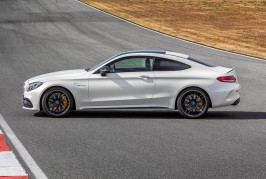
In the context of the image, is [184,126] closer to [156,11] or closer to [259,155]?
[259,155]

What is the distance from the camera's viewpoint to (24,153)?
10.7 meters

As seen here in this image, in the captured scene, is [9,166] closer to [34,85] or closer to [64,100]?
[64,100]

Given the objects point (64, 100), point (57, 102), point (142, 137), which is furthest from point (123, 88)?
point (142, 137)

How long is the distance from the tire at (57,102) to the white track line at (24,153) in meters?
1.11

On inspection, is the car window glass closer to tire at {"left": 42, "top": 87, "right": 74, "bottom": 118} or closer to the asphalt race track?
the asphalt race track

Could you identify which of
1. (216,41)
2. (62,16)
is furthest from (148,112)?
(62,16)

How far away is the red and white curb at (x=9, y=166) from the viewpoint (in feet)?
29.9

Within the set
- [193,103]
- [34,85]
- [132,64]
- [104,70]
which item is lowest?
[193,103]

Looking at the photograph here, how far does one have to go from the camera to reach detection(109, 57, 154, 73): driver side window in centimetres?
1489

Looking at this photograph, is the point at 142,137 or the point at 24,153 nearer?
the point at 24,153

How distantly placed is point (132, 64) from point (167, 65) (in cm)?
74

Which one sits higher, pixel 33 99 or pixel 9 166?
pixel 33 99

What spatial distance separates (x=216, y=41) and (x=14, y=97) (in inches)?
731

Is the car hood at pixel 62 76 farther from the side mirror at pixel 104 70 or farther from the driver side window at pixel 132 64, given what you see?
the driver side window at pixel 132 64
